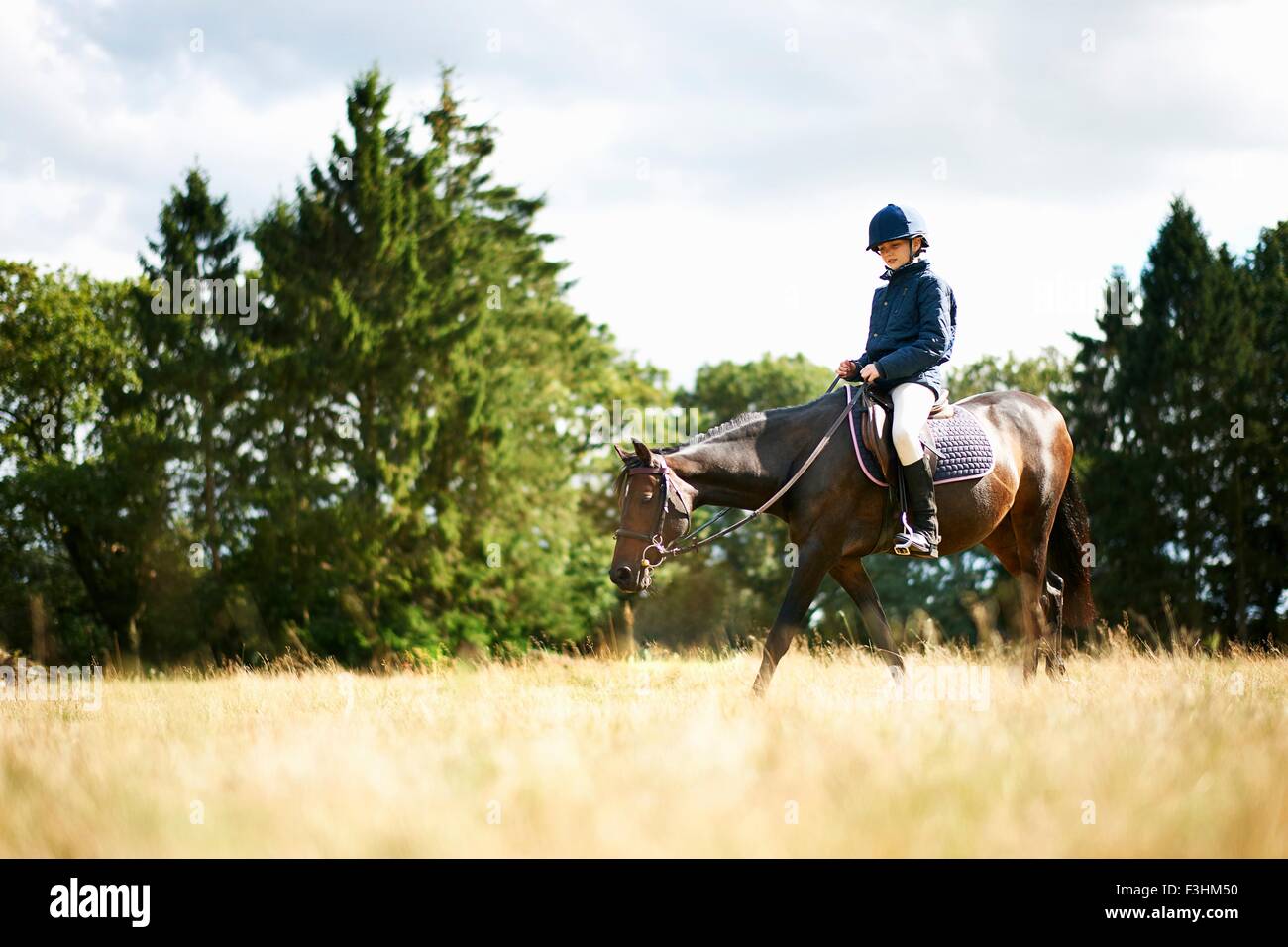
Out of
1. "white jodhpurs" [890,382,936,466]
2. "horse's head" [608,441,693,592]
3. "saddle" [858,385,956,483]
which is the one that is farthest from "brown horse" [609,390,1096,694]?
"white jodhpurs" [890,382,936,466]

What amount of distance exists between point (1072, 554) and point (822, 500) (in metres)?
3.34

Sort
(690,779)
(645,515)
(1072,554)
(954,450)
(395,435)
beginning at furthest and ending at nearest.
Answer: (395,435), (1072,554), (954,450), (645,515), (690,779)

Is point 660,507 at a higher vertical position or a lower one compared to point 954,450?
lower

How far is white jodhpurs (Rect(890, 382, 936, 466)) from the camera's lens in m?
7.16

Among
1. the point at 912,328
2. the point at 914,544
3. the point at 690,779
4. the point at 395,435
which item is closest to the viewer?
the point at 690,779

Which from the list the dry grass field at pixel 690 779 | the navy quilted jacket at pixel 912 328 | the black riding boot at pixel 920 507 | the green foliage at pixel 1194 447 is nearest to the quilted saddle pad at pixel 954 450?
the black riding boot at pixel 920 507

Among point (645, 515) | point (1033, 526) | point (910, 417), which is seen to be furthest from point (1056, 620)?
point (645, 515)

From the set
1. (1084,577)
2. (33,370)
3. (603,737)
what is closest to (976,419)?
(1084,577)

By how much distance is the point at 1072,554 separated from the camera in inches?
364

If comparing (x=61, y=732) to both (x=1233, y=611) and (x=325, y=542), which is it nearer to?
(x=325, y=542)

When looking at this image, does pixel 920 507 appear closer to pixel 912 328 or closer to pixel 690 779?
pixel 912 328

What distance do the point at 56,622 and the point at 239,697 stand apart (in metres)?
23.3

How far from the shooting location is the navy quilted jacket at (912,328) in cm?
735

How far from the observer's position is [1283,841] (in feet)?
11.1
